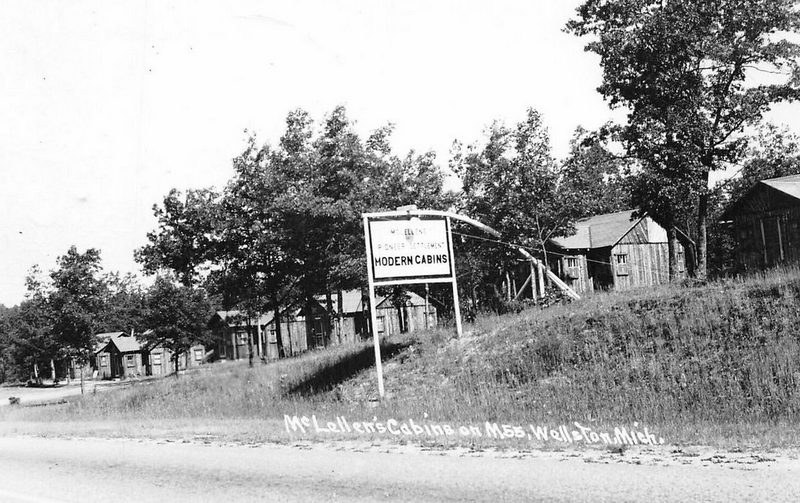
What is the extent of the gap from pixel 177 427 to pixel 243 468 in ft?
30.0

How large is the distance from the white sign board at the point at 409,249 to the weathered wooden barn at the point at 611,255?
3106 cm

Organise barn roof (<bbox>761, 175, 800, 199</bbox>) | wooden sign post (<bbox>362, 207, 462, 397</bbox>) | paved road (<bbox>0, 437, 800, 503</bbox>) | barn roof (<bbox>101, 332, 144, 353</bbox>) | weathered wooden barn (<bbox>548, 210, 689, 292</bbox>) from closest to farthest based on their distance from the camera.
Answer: paved road (<bbox>0, 437, 800, 503</bbox>) < wooden sign post (<bbox>362, 207, 462, 397</bbox>) < barn roof (<bbox>761, 175, 800, 199</bbox>) < weathered wooden barn (<bbox>548, 210, 689, 292</bbox>) < barn roof (<bbox>101, 332, 144, 353</bbox>)

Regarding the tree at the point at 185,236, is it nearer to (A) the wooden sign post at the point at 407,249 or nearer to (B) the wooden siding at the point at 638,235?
(A) the wooden sign post at the point at 407,249

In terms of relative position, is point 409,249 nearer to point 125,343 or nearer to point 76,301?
point 76,301

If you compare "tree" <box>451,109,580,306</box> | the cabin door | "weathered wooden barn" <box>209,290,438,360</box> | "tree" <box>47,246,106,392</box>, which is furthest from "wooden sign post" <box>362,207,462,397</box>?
the cabin door

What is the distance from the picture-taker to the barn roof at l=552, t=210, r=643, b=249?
5319 centimetres

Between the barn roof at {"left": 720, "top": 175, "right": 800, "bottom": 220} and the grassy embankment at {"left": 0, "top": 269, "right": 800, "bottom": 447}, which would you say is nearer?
the grassy embankment at {"left": 0, "top": 269, "right": 800, "bottom": 447}

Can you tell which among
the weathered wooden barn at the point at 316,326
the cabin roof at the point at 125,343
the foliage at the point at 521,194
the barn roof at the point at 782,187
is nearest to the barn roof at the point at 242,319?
the weathered wooden barn at the point at 316,326

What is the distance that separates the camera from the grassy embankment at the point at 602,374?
44.3 feet

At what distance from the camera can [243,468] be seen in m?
10.5

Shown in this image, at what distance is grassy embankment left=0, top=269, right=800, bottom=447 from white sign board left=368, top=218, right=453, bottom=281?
290cm

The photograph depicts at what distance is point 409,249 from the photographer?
2114 centimetres

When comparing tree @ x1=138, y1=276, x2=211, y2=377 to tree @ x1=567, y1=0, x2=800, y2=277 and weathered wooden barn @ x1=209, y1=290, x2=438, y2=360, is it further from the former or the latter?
tree @ x1=567, y1=0, x2=800, y2=277

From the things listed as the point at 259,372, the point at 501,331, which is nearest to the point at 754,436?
the point at 501,331
